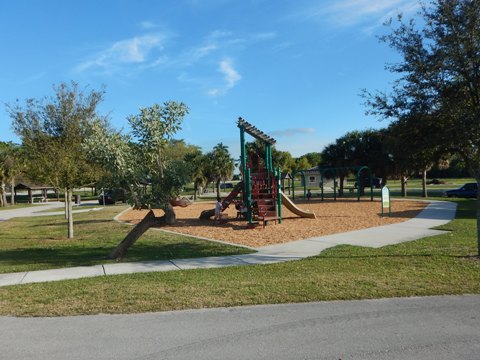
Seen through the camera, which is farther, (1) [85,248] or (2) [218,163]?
(2) [218,163]

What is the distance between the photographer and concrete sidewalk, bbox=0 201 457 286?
8.61m

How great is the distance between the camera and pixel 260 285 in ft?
23.5

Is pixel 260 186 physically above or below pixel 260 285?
above

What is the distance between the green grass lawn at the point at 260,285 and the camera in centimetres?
628

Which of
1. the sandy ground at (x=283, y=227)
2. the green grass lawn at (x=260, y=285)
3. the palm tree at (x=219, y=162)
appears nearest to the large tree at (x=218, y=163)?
the palm tree at (x=219, y=162)

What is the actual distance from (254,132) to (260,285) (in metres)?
10.8

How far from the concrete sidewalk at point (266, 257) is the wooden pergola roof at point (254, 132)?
16.6 feet

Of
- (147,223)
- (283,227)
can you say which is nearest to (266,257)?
(147,223)

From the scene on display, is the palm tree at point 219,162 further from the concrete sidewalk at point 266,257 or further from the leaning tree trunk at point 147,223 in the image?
the leaning tree trunk at point 147,223

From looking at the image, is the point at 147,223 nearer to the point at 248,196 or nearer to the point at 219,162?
the point at 248,196

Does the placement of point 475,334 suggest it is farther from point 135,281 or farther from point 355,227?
point 355,227

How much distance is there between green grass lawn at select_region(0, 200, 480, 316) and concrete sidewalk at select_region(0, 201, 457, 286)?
1.97 ft

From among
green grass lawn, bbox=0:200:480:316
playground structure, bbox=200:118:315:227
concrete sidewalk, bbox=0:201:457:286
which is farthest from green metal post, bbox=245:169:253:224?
green grass lawn, bbox=0:200:480:316

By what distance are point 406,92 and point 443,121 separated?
3.08 feet
